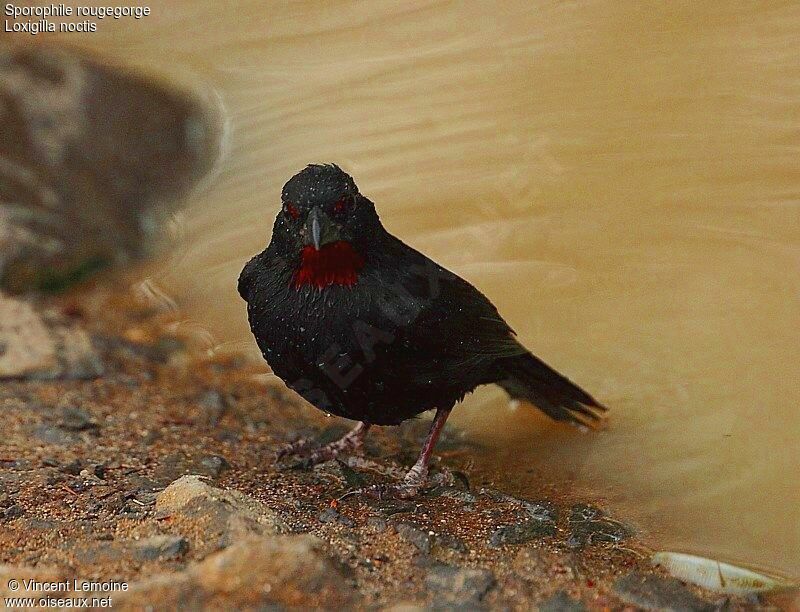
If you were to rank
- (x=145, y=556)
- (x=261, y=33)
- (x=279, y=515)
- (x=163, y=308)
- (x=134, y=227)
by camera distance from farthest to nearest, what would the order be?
(x=261, y=33) < (x=134, y=227) < (x=163, y=308) < (x=279, y=515) < (x=145, y=556)

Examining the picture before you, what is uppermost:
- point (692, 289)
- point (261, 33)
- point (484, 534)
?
point (261, 33)

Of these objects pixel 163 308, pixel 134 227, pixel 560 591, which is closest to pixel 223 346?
pixel 163 308

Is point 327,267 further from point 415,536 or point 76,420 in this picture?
point 76,420

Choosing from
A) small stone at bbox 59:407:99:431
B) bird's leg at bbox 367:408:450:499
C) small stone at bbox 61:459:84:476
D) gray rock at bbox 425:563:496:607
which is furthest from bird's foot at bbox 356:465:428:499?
small stone at bbox 59:407:99:431

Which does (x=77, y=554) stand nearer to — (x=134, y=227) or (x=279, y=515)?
(x=279, y=515)

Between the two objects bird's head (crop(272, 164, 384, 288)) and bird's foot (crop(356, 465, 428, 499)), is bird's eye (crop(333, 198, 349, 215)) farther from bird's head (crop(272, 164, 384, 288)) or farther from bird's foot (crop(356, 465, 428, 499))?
bird's foot (crop(356, 465, 428, 499))

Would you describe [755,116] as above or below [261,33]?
below

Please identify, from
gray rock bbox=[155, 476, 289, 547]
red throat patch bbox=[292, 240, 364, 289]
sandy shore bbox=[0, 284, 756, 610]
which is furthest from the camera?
red throat patch bbox=[292, 240, 364, 289]
